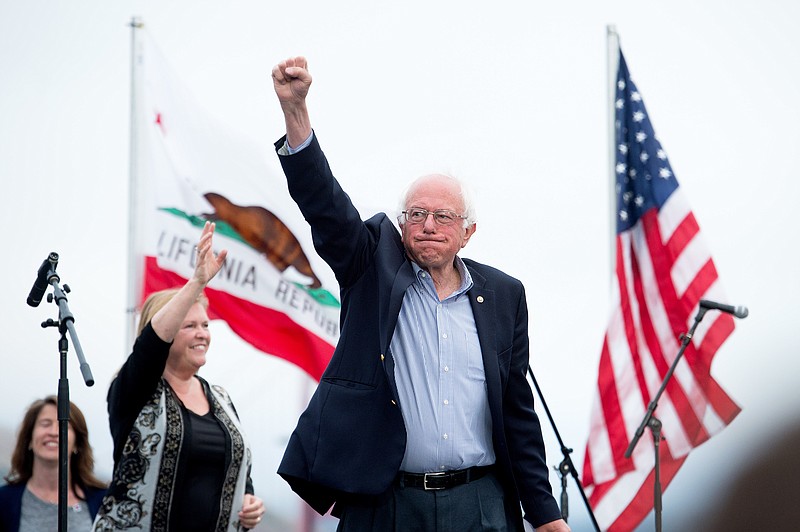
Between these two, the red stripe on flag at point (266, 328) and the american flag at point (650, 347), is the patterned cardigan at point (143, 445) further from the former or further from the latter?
the american flag at point (650, 347)

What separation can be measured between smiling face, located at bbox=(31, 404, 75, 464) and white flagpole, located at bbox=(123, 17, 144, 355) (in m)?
0.57

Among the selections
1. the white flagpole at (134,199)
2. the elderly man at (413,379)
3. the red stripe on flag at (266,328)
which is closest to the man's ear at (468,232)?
the elderly man at (413,379)

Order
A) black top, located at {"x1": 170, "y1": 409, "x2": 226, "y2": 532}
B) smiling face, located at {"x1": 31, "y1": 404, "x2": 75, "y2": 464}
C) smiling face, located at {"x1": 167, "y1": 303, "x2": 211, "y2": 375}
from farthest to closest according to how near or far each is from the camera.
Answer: smiling face, located at {"x1": 31, "y1": 404, "x2": 75, "y2": 464}
smiling face, located at {"x1": 167, "y1": 303, "x2": 211, "y2": 375}
black top, located at {"x1": 170, "y1": 409, "x2": 226, "y2": 532}

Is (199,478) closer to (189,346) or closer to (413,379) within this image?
(189,346)

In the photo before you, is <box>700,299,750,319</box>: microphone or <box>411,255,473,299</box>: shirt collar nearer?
<box>411,255,473,299</box>: shirt collar

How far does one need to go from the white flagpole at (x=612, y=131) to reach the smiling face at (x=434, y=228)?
3.49 meters

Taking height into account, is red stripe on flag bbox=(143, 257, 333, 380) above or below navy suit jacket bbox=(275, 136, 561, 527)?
below

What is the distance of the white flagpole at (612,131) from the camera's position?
626 cm

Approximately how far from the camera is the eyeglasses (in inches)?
113

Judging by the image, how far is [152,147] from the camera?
18.5ft

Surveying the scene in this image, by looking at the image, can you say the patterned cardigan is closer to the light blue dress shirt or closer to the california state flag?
the light blue dress shirt

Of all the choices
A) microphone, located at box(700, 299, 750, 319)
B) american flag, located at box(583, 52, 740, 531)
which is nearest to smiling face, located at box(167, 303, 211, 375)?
microphone, located at box(700, 299, 750, 319)

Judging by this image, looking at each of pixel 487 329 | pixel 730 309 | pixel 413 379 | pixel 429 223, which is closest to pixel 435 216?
pixel 429 223

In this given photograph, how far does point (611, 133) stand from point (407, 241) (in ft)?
12.5
